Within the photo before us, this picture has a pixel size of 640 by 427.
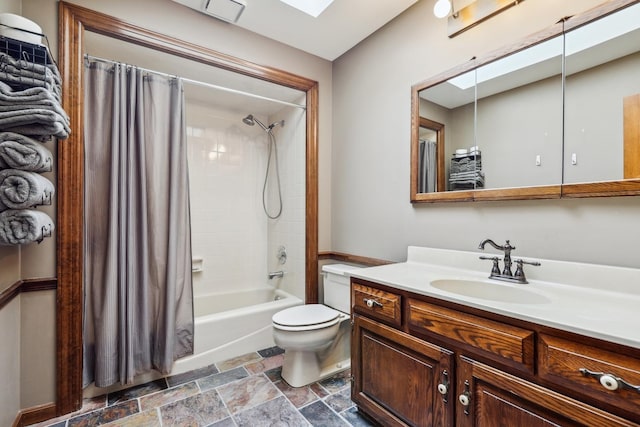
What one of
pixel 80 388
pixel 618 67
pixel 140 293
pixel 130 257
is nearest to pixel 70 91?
pixel 130 257

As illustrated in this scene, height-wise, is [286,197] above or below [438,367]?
above

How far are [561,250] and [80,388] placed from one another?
8.36 feet

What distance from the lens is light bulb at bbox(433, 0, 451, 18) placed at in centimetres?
166

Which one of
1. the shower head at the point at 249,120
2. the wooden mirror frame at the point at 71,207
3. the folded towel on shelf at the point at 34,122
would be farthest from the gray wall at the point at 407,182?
the folded towel on shelf at the point at 34,122

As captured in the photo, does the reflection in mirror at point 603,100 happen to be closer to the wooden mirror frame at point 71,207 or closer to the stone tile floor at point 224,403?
the stone tile floor at point 224,403

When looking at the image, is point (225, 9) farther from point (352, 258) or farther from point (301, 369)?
point (301, 369)

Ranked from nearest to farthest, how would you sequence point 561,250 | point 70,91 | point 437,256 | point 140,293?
point 561,250 < point 70,91 < point 437,256 < point 140,293

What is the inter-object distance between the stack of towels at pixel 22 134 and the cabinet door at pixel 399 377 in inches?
60.1

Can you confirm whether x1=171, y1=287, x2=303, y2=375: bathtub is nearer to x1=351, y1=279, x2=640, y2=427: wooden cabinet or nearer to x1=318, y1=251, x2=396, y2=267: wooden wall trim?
x1=318, y1=251, x2=396, y2=267: wooden wall trim

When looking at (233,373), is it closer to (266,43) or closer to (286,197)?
(286,197)

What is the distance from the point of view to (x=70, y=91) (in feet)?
5.17

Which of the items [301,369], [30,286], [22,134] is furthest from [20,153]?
[301,369]

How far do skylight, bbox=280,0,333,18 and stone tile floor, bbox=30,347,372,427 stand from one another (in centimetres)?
243

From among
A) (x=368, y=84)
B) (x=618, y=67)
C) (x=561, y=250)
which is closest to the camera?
(x=618, y=67)
